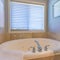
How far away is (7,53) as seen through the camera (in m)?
1.46

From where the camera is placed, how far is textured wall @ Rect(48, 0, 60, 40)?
296 cm

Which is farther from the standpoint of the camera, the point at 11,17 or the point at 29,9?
the point at 29,9

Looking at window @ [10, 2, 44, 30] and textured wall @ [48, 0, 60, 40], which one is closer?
textured wall @ [48, 0, 60, 40]

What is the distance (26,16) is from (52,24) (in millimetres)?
799

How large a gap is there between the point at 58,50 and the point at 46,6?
81.7 inches

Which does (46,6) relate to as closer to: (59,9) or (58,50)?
(59,9)

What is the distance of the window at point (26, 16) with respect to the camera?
3.11m

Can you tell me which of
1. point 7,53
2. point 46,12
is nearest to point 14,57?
point 7,53

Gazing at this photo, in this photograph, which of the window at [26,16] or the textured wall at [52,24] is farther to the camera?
the window at [26,16]

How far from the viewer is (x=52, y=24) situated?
10.6 ft

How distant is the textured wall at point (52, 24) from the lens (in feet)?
9.73

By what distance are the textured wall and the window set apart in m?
0.24

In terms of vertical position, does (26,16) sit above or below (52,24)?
above

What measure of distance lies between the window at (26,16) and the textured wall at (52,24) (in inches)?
9.3
